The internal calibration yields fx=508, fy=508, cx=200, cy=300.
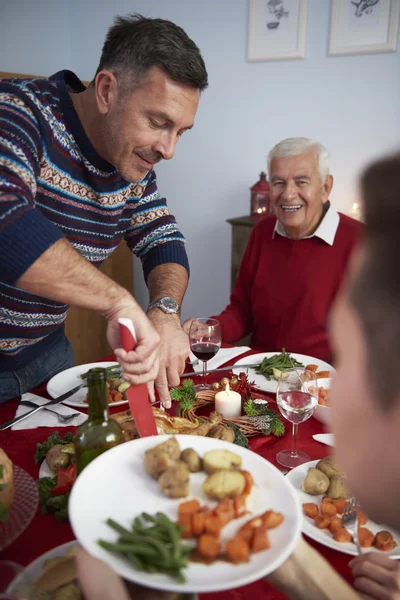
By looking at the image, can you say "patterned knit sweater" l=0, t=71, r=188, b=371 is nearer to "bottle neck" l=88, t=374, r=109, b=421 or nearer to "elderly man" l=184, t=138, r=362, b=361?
"bottle neck" l=88, t=374, r=109, b=421

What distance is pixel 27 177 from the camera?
1.49 meters

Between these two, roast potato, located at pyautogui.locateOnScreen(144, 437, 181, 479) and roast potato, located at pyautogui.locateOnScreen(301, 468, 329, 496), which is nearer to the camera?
roast potato, located at pyautogui.locateOnScreen(144, 437, 181, 479)

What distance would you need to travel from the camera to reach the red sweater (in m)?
2.77

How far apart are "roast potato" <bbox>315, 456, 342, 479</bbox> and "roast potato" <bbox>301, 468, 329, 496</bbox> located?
0.02 meters

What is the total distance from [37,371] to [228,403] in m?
0.81

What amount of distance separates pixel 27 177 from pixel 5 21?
11.5 ft

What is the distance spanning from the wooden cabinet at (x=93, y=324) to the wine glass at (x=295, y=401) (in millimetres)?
3162

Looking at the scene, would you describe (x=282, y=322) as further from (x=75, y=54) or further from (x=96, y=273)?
(x=75, y=54)

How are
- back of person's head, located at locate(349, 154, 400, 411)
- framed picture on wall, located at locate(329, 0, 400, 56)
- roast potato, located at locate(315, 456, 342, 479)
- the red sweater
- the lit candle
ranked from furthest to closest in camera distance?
1. framed picture on wall, located at locate(329, 0, 400, 56)
2. the red sweater
3. the lit candle
4. roast potato, located at locate(315, 456, 342, 479)
5. back of person's head, located at locate(349, 154, 400, 411)

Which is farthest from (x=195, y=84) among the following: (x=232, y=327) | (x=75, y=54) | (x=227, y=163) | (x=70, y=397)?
(x=75, y=54)

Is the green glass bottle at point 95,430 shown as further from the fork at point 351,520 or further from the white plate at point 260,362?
the white plate at point 260,362

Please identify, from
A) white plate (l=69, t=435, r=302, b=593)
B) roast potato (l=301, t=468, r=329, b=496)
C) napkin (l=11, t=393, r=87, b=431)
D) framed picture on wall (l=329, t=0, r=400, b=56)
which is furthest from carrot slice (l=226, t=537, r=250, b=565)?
framed picture on wall (l=329, t=0, r=400, b=56)

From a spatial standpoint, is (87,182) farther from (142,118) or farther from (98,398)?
(98,398)

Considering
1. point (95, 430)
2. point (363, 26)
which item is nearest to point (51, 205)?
point (95, 430)
